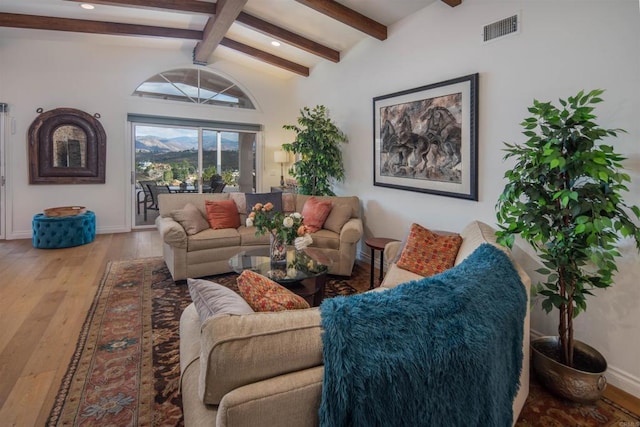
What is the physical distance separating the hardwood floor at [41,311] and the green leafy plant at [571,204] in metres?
2.97

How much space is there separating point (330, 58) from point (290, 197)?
2232 millimetres

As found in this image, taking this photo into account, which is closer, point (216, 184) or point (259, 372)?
point (259, 372)

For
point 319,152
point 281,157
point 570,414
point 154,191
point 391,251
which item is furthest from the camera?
point 281,157

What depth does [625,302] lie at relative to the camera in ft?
6.86

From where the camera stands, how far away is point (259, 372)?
950 mm

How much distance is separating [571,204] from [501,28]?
178 cm

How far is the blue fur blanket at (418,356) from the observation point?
0.94m

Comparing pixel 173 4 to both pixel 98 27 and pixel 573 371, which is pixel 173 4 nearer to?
pixel 98 27

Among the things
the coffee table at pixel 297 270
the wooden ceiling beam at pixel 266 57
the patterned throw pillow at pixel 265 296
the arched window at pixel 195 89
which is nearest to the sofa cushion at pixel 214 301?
the patterned throw pillow at pixel 265 296

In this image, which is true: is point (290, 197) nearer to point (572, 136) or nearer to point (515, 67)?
point (515, 67)

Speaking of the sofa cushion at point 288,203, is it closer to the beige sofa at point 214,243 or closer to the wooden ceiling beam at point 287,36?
the beige sofa at point 214,243

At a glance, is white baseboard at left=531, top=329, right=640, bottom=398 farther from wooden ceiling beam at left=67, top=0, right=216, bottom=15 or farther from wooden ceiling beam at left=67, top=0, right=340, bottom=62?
wooden ceiling beam at left=67, top=0, right=216, bottom=15

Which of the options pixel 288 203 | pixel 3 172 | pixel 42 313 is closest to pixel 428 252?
pixel 288 203

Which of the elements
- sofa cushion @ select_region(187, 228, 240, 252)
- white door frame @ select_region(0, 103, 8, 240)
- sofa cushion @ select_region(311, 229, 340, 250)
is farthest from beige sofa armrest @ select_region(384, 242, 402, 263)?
white door frame @ select_region(0, 103, 8, 240)
